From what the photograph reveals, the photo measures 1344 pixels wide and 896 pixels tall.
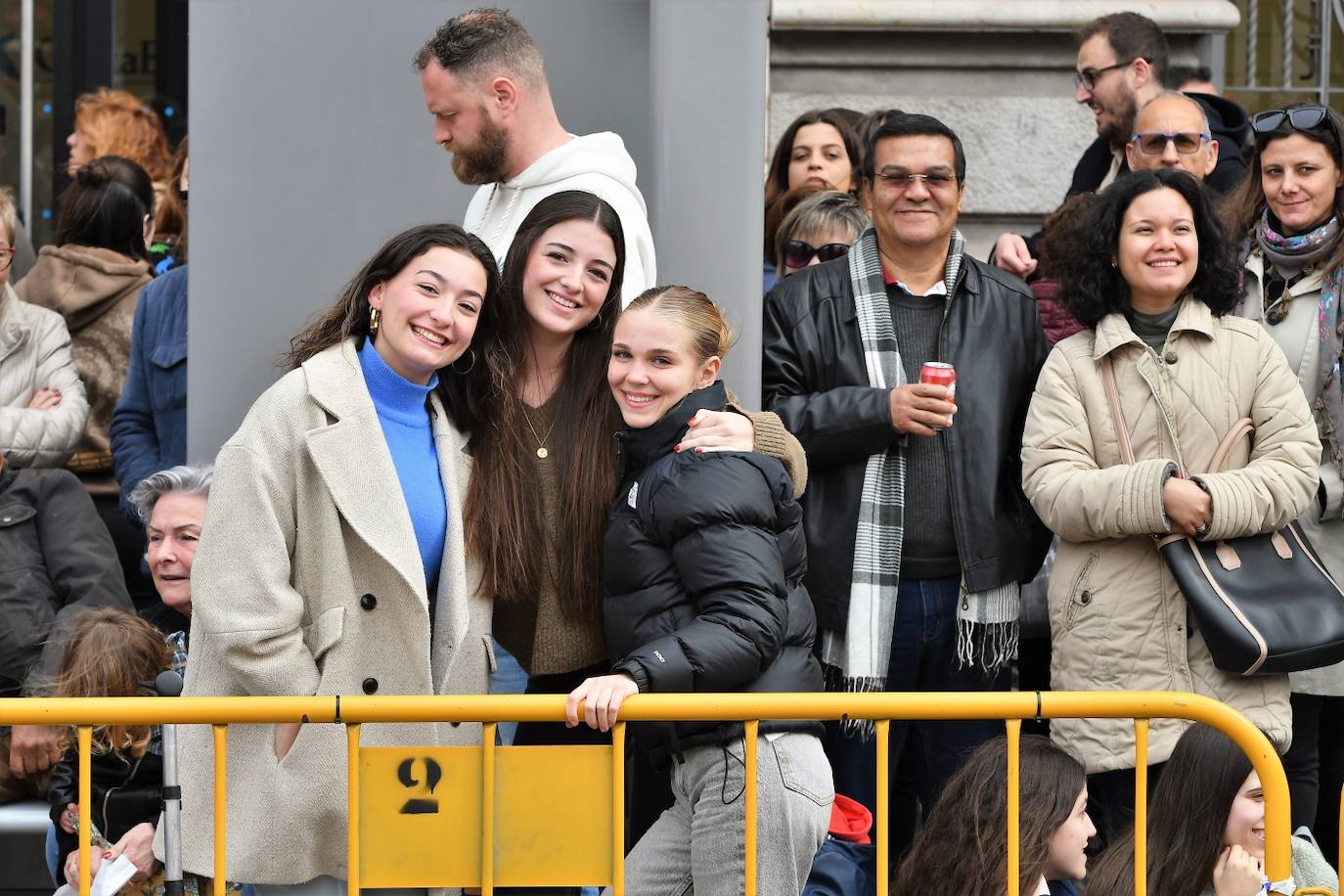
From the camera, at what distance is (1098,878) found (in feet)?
13.1

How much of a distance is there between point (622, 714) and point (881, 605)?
1.41 meters

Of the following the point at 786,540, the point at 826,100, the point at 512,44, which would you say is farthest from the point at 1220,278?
the point at 826,100

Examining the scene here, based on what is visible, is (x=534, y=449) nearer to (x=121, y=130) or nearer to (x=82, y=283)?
(x=82, y=283)

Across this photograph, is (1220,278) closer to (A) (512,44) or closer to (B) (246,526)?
(A) (512,44)

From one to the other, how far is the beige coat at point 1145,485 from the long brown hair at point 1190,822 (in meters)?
0.36

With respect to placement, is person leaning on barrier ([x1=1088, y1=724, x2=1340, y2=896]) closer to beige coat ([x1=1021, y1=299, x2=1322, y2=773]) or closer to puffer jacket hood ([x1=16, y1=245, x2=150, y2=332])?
beige coat ([x1=1021, y1=299, x2=1322, y2=773])

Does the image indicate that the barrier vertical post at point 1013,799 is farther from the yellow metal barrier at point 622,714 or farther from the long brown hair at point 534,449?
the long brown hair at point 534,449

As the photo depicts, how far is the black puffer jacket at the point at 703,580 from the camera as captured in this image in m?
3.62

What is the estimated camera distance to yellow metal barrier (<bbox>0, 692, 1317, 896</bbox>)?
3.34 metres

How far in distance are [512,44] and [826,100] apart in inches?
145

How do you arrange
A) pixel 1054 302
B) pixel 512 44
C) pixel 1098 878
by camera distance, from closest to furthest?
pixel 1098 878 < pixel 512 44 < pixel 1054 302

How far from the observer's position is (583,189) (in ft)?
14.8

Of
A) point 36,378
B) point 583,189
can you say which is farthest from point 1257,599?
point 36,378

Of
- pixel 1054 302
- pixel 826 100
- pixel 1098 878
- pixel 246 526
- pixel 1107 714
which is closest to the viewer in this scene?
pixel 1107 714
